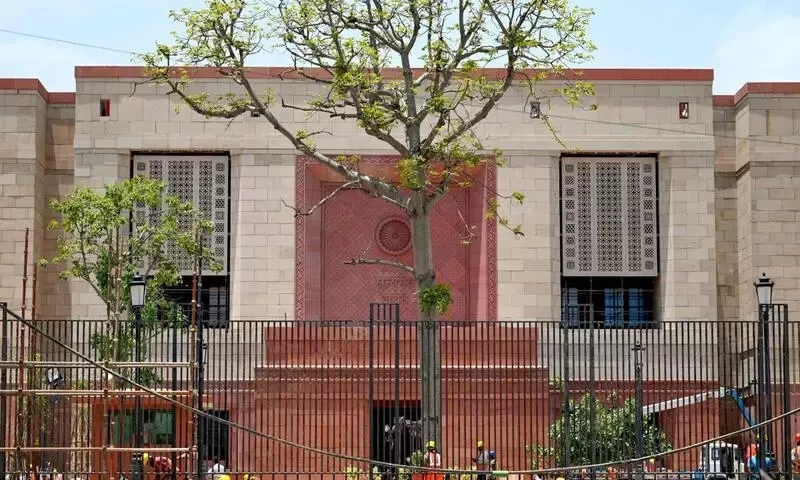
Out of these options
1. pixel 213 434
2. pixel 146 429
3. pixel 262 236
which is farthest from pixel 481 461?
pixel 262 236

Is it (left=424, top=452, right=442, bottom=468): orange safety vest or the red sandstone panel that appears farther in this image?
the red sandstone panel

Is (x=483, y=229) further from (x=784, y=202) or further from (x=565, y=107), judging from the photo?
(x=784, y=202)

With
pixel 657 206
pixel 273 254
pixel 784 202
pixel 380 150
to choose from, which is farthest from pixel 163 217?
pixel 784 202

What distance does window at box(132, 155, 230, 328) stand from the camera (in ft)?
113

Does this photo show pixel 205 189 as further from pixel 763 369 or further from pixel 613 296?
pixel 763 369

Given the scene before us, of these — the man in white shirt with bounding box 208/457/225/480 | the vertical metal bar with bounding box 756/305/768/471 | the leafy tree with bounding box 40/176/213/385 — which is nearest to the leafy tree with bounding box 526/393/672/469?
the vertical metal bar with bounding box 756/305/768/471

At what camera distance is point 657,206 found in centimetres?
3500

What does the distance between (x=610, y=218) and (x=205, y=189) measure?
9.39 metres

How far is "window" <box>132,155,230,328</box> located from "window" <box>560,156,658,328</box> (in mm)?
7817

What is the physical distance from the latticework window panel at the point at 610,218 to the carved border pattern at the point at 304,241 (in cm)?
169

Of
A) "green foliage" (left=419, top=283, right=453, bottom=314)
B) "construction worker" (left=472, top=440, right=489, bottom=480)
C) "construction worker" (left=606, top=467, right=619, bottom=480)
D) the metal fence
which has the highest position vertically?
"green foliage" (left=419, top=283, right=453, bottom=314)

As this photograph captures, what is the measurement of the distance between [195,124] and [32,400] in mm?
14531

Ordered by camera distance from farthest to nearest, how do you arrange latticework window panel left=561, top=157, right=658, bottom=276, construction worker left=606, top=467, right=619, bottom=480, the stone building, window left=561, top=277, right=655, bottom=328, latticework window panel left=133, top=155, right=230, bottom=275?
window left=561, top=277, right=655, bottom=328, latticework window panel left=561, top=157, right=658, bottom=276, latticework window panel left=133, top=155, right=230, bottom=275, the stone building, construction worker left=606, top=467, right=619, bottom=480

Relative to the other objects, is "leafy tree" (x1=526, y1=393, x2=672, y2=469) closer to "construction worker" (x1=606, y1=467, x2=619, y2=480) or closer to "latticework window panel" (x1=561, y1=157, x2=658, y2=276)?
"construction worker" (x1=606, y1=467, x2=619, y2=480)
